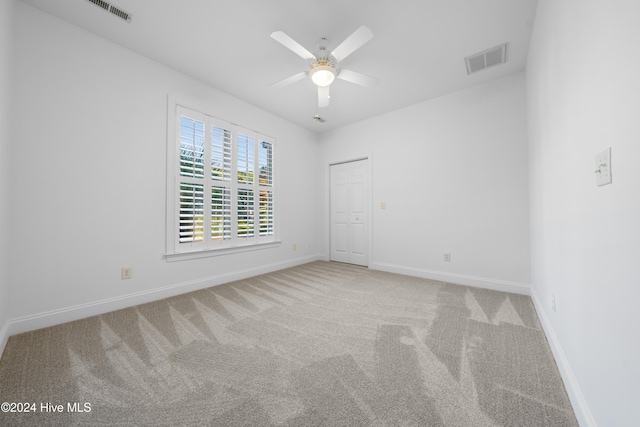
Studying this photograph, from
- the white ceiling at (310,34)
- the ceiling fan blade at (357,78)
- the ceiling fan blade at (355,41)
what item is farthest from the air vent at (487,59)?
the ceiling fan blade at (355,41)

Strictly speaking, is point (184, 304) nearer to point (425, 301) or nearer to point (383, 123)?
point (425, 301)

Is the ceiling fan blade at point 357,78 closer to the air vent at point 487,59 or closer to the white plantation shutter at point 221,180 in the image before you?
the air vent at point 487,59

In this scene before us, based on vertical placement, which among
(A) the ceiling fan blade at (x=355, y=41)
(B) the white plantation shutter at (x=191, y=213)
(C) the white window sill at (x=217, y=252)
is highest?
(A) the ceiling fan blade at (x=355, y=41)

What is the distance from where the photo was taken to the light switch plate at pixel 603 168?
897 mm

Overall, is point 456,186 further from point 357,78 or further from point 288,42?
point 288,42

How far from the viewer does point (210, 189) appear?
323 centimetres

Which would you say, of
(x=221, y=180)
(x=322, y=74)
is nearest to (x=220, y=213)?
(x=221, y=180)

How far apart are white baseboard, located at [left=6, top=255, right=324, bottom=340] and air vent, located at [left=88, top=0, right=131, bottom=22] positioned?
8.79 ft

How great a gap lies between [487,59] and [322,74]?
75.8 inches

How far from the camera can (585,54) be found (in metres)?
1.11

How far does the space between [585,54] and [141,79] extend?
3682mm

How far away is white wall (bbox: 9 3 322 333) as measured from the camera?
6.61 ft

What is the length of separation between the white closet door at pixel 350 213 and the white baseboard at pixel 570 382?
2786 mm

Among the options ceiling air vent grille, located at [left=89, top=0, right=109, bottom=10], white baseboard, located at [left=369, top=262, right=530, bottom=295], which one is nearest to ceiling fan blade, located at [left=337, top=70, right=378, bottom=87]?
ceiling air vent grille, located at [left=89, top=0, right=109, bottom=10]
